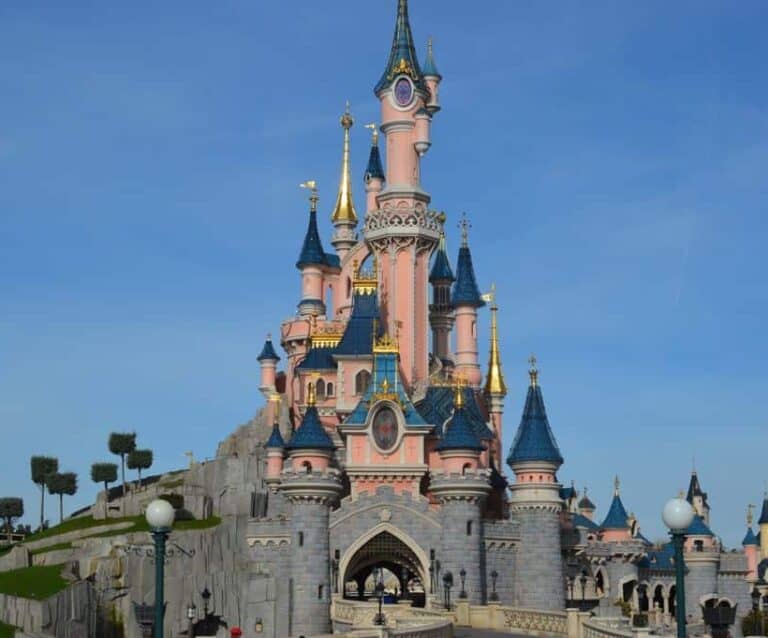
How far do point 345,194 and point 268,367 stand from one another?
39.9 feet

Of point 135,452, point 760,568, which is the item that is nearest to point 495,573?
point 135,452

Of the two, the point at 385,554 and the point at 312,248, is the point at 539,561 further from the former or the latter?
the point at 312,248

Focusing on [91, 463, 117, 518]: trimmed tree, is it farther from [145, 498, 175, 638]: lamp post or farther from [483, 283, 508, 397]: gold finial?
[145, 498, 175, 638]: lamp post

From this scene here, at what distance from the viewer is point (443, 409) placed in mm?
63656

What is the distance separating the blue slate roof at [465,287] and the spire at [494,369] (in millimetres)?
3235

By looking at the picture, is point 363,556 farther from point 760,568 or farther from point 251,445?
point 760,568

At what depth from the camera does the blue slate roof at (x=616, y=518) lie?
239 feet

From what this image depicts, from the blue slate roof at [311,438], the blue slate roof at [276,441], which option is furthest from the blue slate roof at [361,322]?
the blue slate roof at [311,438]

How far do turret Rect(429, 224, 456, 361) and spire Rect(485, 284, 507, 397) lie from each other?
2.25 m

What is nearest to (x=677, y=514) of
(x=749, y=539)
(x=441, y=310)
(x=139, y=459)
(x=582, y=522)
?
(x=441, y=310)

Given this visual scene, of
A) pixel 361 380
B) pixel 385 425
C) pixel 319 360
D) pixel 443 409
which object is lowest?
pixel 385 425

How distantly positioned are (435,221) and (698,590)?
2388 centimetres

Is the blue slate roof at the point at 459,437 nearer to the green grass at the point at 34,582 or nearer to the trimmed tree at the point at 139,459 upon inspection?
the green grass at the point at 34,582

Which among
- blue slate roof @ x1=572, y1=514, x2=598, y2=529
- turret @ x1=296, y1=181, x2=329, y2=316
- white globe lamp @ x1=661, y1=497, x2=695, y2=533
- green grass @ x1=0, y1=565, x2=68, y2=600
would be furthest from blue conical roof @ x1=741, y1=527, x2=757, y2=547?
white globe lamp @ x1=661, y1=497, x2=695, y2=533
